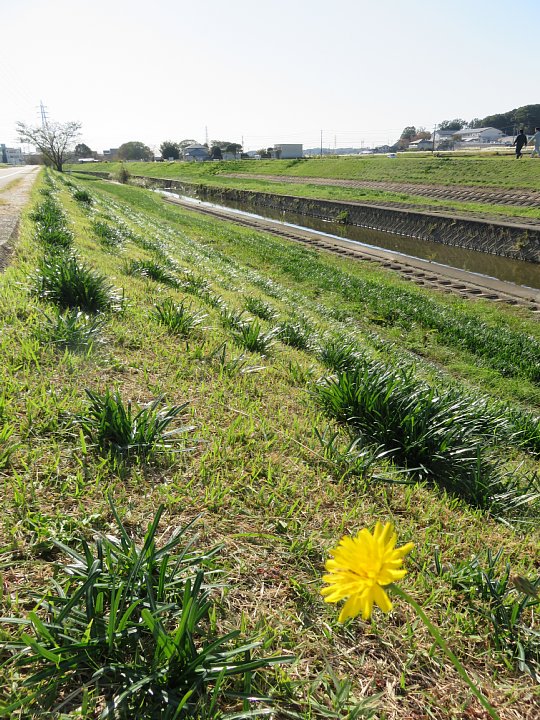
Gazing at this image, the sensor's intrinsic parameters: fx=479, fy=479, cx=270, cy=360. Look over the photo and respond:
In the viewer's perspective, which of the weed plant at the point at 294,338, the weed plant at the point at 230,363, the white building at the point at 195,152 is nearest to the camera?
the weed plant at the point at 230,363

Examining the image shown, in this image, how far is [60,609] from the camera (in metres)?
1.49

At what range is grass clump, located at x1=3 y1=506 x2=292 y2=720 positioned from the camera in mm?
1318

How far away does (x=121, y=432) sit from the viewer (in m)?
2.44

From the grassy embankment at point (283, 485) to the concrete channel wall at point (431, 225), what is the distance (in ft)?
54.5

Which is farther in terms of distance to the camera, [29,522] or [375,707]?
[29,522]

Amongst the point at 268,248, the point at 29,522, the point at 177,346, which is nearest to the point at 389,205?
the point at 268,248

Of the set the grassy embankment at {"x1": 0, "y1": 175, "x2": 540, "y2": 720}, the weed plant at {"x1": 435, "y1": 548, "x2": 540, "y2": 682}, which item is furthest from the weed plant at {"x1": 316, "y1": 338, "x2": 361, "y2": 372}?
the weed plant at {"x1": 435, "y1": 548, "x2": 540, "y2": 682}

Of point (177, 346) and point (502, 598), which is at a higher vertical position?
point (177, 346)

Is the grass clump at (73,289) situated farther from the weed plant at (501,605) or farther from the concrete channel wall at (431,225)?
the concrete channel wall at (431,225)

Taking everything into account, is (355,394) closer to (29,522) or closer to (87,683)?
(29,522)

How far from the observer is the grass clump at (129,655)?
4.33ft

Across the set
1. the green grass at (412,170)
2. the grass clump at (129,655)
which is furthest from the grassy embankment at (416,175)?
the grass clump at (129,655)

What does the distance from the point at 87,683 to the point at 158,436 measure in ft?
4.14

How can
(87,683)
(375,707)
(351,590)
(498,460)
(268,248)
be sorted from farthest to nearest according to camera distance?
(268,248) → (498,460) → (375,707) → (87,683) → (351,590)
